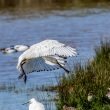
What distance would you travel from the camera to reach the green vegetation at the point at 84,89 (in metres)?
10.5

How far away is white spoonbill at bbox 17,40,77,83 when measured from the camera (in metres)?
11.0

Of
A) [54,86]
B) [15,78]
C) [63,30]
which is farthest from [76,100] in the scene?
[63,30]

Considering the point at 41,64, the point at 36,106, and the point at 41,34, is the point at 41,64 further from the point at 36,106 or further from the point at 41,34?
the point at 41,34

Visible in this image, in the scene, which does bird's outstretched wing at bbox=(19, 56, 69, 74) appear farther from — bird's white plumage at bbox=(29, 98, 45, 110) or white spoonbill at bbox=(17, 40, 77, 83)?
bird's white plumage at bbox=(29, 98, 45, 110)

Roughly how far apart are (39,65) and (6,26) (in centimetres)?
1889

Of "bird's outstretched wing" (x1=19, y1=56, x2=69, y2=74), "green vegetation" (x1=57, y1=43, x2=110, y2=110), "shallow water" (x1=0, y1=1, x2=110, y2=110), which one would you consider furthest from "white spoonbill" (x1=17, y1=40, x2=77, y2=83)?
"shallow water" (x1=0, y1=1, x2=110, y2=110)

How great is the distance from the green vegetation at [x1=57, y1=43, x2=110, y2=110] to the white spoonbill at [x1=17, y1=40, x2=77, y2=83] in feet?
0.96

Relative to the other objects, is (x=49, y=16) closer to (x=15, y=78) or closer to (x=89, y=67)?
(x=15, y=78)

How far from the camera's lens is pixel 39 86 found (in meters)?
13.9

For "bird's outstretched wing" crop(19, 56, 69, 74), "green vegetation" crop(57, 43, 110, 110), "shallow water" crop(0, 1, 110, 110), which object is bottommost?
"shallow water" crop(0, 1, 110, 110)

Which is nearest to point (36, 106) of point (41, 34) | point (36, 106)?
point (36, 106)

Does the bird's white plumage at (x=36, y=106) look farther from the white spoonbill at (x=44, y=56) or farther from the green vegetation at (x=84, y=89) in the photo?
the white spoonbill at (x=44, y=56)

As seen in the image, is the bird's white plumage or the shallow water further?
the shallow water

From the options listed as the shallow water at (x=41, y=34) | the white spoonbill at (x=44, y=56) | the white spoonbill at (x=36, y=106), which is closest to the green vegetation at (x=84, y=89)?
the white spoonbill at (x=44, y=56)
